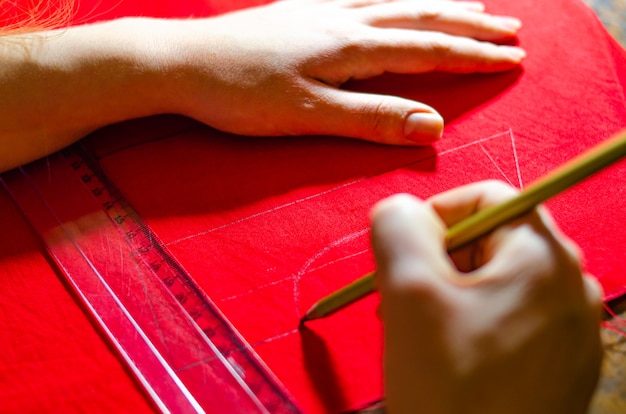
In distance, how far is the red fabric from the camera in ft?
1.91

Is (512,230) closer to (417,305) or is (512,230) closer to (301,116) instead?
(417,305)

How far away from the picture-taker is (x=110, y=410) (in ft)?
1.83

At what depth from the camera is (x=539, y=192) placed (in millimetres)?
418

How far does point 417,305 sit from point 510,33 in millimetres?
600

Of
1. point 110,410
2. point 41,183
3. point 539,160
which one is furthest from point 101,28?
point 539,160

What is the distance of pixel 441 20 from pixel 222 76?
339mm

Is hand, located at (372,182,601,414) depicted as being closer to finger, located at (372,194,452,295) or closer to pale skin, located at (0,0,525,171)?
finger, located at (372,194,452,295)

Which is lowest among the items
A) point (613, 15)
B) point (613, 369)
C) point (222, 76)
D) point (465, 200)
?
point (613, 369)

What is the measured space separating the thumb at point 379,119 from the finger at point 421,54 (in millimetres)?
73

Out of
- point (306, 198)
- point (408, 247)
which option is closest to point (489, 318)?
point (408, 247)

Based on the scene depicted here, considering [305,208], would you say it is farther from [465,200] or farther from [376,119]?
[465,200]

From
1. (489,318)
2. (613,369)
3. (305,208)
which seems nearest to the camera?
(489,318)

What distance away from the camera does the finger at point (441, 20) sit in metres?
0.84

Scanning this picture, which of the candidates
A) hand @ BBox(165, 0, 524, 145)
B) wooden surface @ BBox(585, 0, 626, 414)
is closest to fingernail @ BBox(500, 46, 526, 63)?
hand @ BBox(165, 0, 524, 145)
